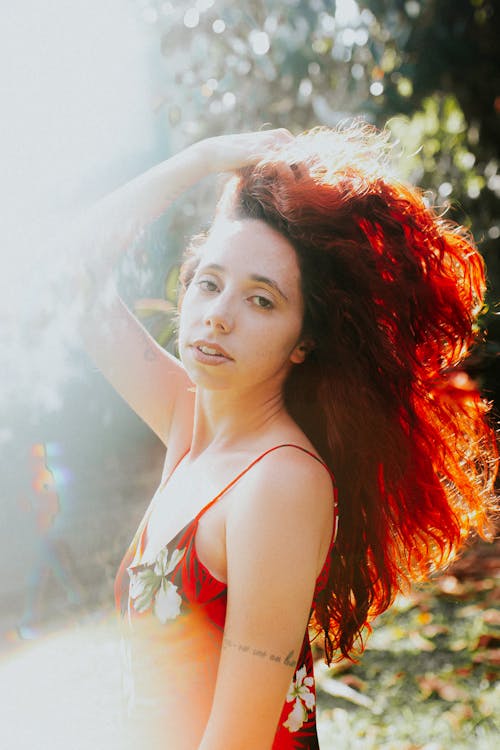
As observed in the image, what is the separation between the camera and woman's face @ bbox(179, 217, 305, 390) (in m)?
1.46

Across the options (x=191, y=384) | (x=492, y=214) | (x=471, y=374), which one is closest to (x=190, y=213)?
(x=492, y=214)

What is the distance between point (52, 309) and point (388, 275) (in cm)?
196

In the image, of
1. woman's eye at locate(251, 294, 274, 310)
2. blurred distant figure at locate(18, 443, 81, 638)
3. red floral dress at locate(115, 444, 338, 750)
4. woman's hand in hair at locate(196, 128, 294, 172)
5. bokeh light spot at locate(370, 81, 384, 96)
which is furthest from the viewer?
blurred distant figure at locate(18, 443, 81, 638)

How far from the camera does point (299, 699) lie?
1562mm

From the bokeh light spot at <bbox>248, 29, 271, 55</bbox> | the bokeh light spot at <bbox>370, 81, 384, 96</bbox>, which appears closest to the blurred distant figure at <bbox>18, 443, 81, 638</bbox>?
the bokeh light spot at <bbox>248, 29, 271, 55</bbox>

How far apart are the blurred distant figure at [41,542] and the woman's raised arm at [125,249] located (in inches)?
140

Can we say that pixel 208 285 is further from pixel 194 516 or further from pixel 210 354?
pixel 194 516

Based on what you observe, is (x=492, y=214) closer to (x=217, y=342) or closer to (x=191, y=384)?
(x=191, y=384)

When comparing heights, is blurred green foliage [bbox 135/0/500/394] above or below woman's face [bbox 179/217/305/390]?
below

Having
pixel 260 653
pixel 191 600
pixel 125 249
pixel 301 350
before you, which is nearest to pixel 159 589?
pixel 191 600

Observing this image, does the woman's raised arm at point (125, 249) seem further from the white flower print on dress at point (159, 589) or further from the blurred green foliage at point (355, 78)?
the blurred green foliage at point (355, 78)

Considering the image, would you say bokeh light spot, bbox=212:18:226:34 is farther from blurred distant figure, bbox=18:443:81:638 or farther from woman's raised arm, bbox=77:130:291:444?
blurred distant figure, bbox=18:443:81:638

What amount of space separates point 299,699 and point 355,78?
336 centimetres

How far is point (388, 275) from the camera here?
1.54 metres
